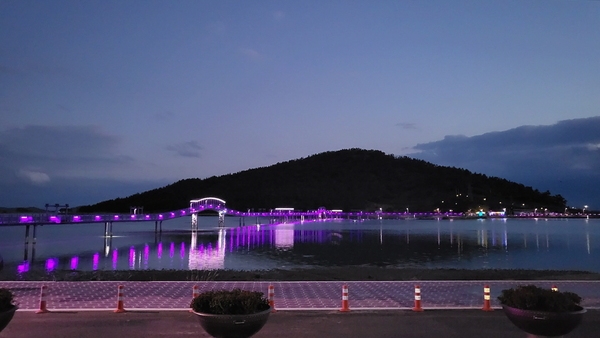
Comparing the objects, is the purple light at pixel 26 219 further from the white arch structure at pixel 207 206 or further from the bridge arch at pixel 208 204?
the bridge arch at pixel 208 204

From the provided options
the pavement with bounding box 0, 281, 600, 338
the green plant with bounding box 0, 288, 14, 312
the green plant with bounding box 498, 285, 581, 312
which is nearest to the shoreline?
the pavement with bounding box 0, 281, 600, 338

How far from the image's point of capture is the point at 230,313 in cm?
773

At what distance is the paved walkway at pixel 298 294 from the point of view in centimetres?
1477

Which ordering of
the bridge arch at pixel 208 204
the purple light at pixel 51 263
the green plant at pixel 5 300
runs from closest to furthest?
1. the green plant at pixel 5 300
2. the purple light at pixel 51 263
3. the bridge arch at pixel 208 204

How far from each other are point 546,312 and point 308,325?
566 cm

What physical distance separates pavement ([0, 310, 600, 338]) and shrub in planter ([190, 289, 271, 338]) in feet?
10.6

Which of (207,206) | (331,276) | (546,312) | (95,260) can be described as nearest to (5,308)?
(546,312)

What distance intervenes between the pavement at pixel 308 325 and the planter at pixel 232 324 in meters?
3.20

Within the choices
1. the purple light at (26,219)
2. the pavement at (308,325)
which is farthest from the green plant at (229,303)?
the purple light at (26,219)

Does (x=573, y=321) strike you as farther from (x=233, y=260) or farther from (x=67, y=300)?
(x=233, y=260)

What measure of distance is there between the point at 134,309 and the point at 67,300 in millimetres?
3606

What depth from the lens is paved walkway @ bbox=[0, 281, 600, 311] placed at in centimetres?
1477

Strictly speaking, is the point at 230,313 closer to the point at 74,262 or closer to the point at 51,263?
the point at 74,262

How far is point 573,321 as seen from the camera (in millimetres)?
8164
